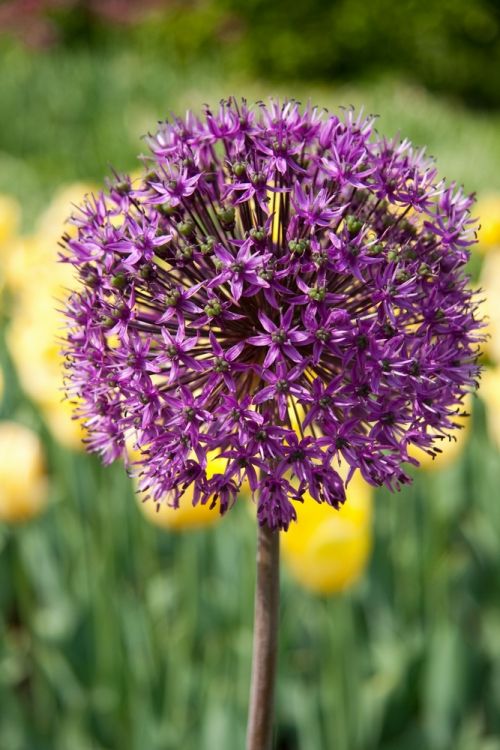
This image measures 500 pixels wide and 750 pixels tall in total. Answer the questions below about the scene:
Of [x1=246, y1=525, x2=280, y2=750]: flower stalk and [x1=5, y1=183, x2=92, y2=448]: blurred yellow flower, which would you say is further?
[x1=5, y1=183, x2=92, y2=448]: blurred yellow flower

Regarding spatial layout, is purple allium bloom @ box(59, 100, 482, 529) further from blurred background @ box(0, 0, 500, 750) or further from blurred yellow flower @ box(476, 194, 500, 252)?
blurred yellow flower @ box(476, 194, 500, 252)

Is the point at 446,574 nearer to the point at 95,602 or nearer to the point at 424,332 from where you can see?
the point at 95,602

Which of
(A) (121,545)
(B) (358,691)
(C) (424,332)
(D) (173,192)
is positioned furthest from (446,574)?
(D) (173,192)

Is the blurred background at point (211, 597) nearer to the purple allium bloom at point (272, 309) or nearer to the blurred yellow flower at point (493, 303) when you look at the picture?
the blurred yellow flower at point (493, 303)

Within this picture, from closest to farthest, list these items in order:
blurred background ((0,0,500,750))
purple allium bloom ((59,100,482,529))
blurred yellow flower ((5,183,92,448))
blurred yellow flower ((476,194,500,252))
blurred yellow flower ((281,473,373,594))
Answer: purple allium bloom ((59,100,482,529)) < blurred yellow flower ((281,473,373,594)) < blurred background ((0,0,500,750)) < blurred yellow flower ((5,183,92,448)) < blurred yellow flower ((476,194,500,252))

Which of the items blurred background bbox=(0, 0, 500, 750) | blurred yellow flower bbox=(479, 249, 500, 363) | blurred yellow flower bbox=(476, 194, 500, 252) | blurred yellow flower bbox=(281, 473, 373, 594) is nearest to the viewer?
blurred yellow flower bbox=(281, 473, 373, 594)

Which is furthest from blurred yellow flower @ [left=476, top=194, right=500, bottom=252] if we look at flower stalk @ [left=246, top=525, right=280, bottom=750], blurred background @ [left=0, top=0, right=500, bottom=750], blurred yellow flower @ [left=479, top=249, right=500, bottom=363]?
flower stalk @ [left=246, top=525, right=280, bottom=750]

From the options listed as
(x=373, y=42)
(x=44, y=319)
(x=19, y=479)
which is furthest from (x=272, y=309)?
(x=373, y=42)
